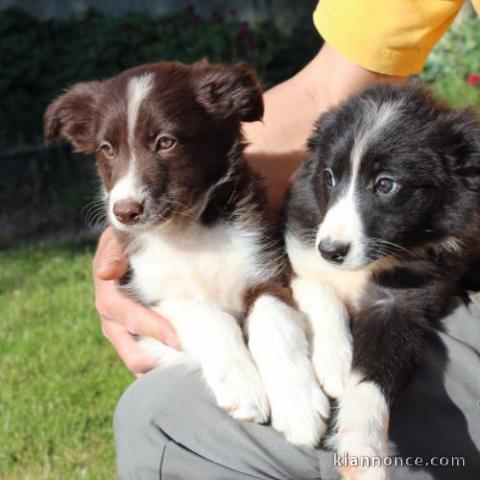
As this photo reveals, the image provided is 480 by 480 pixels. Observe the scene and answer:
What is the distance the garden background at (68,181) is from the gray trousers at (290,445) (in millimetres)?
1184

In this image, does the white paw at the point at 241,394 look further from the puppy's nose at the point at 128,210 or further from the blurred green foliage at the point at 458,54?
the blurred green foliage at the point at 458,54

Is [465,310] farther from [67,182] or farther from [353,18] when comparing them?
[67,182]

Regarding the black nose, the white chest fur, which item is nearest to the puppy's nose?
the white chest fur

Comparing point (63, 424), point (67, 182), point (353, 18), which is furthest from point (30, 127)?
point (353, 18)

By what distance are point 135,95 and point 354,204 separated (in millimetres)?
926

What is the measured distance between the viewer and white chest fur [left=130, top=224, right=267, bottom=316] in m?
3.13

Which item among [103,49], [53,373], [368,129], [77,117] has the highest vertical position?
[368,129]

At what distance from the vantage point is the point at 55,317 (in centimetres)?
587

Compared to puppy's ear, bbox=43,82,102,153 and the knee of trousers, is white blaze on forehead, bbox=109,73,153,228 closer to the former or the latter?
puppy's ear, bbox=43,82,102,153

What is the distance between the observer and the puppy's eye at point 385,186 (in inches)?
109

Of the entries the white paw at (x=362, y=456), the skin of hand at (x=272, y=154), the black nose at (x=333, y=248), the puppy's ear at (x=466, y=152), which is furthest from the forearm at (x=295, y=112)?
the white paw at (x=362, y=456)

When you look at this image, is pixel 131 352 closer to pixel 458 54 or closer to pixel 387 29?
pixel 387 29

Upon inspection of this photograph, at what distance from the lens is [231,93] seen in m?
3.25

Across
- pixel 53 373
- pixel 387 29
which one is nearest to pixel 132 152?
pixel 387 29
